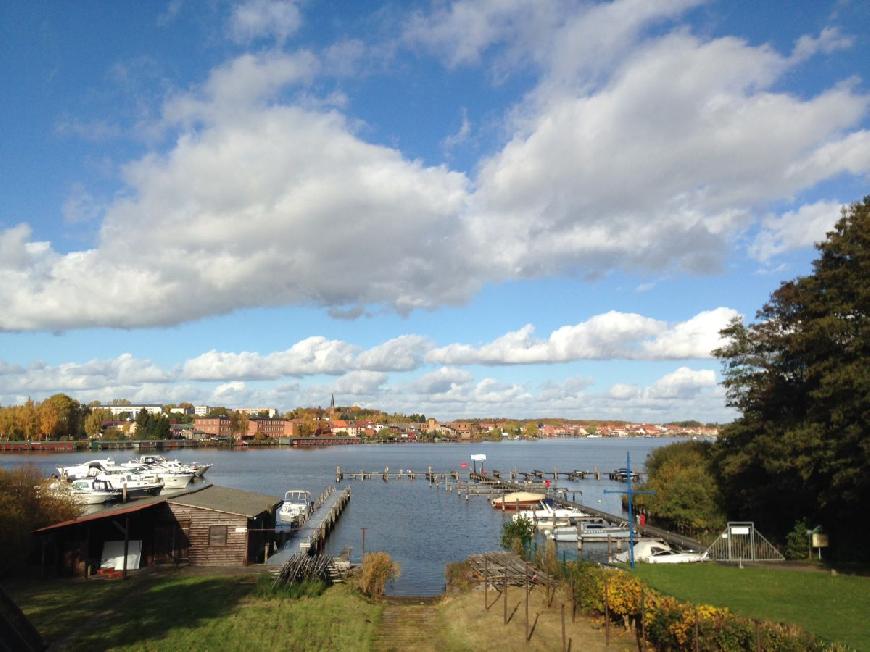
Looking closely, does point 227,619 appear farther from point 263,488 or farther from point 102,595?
point 263,488

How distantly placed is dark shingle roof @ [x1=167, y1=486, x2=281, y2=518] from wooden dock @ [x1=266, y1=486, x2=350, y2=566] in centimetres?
230

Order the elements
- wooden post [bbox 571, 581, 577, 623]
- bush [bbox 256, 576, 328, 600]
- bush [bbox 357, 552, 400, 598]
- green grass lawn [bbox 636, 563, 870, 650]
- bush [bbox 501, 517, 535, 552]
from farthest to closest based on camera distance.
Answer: bush [bbox 501, 517, 535, 552] → bush [bbox 357, 552, 400, 598] → bush [bbox 256, 576, 328, 600] → wooden post [bbox 571, 581, 577, 623] → green grass lawn [bbox 636, 563, 870, 650]

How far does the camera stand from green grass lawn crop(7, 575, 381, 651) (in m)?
21.3

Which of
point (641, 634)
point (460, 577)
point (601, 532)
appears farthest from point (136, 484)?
point (641, 634)

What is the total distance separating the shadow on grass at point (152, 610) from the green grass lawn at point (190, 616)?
0.10 ft

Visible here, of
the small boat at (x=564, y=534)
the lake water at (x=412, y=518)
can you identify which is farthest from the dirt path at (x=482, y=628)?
the small boat at (x=564, y=534)

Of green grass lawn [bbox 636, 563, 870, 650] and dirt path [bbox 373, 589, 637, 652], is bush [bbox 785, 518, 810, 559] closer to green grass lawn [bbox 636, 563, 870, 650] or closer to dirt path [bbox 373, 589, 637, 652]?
green grass lawn [bbox 636, 563, 870, 650]

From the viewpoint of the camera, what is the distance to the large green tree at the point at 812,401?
92.0 feet

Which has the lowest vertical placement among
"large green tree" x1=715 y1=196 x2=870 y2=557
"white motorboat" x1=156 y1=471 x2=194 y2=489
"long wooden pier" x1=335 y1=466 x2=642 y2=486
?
"long wooden pier" x1=335 y1=466 x2=642 y2=486

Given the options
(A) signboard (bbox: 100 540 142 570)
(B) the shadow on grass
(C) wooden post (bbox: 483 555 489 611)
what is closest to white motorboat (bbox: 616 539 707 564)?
(C) wooden post (bbox: 483 555 489 611)

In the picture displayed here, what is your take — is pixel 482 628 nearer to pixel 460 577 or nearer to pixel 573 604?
pixel 573 604

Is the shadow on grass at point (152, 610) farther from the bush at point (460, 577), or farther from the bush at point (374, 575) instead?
the bush at point (460, 577)

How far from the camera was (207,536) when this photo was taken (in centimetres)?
3300

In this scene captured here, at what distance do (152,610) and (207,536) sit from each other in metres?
8.78
